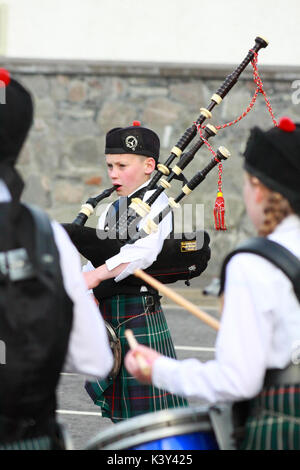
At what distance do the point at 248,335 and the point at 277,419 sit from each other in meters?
0.27

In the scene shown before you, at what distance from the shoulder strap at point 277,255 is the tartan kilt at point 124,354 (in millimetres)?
2211

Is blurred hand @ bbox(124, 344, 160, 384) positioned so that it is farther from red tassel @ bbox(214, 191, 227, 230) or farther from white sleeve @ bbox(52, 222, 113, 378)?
red tassel @ bbox(214, 191, 227, 230)

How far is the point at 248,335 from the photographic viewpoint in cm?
256

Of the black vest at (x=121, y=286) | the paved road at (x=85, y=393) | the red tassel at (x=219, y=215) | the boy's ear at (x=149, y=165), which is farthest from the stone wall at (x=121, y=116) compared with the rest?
the black vest at (x=121, y=286)

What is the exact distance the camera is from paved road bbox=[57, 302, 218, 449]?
243 inches

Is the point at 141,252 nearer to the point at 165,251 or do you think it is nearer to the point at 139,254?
the point at 139,254

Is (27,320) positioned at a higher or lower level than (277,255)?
lower

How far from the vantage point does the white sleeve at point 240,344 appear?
2.55 meters

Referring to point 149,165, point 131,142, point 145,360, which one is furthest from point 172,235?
point 145,360

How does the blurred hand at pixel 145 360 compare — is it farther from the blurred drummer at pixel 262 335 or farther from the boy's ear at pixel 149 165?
the boy's ear at pixel 149 165

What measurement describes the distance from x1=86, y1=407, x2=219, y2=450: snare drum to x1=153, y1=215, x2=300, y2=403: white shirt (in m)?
0.09

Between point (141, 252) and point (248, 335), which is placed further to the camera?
point (141, 252)

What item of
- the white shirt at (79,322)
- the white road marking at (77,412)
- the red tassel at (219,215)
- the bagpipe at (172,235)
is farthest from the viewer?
the white road marking at (77,412)

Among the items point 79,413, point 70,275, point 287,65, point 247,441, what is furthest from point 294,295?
point 287,65
